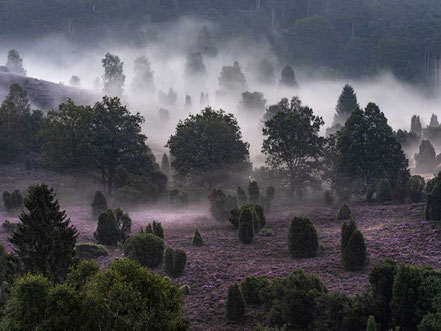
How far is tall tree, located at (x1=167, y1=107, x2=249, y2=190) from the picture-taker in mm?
60438

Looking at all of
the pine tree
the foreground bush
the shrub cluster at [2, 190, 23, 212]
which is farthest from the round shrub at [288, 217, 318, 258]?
the shrub cluster at [2, 190, 23, 212]

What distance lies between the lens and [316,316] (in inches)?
695

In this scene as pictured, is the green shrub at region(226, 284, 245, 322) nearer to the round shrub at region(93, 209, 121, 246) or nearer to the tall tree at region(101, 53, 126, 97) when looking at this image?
the round shrub at region(93, 209, 121, 246)

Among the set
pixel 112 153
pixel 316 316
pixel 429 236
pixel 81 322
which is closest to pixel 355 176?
pixel 429 236

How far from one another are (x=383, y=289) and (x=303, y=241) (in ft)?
31.1

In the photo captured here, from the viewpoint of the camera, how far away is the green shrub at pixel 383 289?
16.7 m

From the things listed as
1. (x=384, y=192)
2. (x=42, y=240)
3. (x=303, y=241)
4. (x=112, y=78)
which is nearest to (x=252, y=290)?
(x=303, y=241)

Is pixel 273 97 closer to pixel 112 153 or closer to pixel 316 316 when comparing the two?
pixel 112 153

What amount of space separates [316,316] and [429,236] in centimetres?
1294

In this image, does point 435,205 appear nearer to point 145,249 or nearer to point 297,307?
point 297,307

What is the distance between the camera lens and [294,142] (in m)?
58.1

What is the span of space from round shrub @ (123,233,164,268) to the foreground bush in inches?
526

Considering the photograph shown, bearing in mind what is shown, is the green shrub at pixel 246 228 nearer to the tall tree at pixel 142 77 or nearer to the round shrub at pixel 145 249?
the round shrub at pixel 145 249

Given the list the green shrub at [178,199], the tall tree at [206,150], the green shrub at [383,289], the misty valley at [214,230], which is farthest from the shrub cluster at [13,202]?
the green shrub at [383,289]
